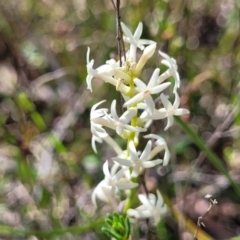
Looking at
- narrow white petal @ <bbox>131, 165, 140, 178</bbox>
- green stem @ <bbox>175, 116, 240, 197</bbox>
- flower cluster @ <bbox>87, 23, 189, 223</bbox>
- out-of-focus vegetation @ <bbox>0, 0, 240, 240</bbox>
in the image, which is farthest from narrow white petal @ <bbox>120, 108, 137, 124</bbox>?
out-of-focus vegetation @ <bbox>0, 0, 240, 240</bbox>

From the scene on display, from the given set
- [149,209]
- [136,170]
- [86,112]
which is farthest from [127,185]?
[86,112]

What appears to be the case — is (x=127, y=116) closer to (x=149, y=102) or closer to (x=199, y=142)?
(x=149, y=102)

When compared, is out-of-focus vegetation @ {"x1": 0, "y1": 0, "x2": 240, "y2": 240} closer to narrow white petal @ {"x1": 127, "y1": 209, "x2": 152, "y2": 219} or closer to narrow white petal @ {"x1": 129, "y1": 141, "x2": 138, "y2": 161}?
narrow white petal @ {"x1": 127, "y1": 209, "x2": 152, "y2": 219}

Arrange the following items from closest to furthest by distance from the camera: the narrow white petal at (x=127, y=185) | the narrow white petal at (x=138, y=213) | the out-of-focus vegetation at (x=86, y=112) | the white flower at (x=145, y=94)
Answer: the white flower at (x=145, y=94), the narrow white petal at (x=127, y=185), the narrow white petal at (x=138, y=213), the out-of-focus vegetation at (x=86, y=112)

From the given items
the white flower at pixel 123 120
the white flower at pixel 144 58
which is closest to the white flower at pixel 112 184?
the white flower at pixel 123 120

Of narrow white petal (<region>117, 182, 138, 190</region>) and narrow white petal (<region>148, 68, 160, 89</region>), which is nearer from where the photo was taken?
narrow white petal (<region>148, 68, 160, 89</region>)

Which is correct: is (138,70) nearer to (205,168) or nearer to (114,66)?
(114,66)

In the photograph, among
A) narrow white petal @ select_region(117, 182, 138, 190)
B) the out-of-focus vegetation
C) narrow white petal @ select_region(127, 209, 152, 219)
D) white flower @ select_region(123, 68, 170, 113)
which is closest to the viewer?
white flower @ select_region(123, 68, 170, 113)

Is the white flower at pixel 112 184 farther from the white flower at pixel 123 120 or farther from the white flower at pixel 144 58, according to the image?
the white flower at pixel 144 58
